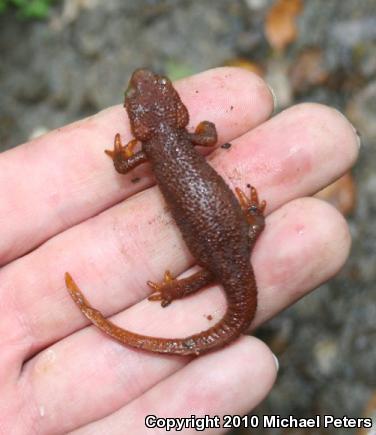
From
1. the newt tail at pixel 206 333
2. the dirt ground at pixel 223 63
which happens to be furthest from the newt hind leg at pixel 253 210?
the dirt ground at pixel 223 63

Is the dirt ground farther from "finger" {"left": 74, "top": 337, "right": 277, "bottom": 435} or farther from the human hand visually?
"finger" {"left": 74, "top": 337, "right": 277, "bottom": 435}

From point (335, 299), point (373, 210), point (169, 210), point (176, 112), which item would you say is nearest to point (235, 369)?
point (169, 210)

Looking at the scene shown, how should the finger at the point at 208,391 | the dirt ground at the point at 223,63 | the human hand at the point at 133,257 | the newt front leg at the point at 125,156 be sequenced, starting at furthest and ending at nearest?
the dirt ground at the point at 223,63 → the newt front leg at the point at 125,156 → the human hand at the point at 133,257 → the finger at the point at 208,391

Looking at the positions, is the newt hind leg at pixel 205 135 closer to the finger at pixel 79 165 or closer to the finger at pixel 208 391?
the finger at pixel 79 165

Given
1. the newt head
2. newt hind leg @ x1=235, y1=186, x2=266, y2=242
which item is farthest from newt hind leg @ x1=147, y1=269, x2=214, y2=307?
the newt head

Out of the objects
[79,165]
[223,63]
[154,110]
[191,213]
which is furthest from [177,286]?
[223,63]

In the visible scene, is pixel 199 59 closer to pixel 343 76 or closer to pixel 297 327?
pixel 343 76

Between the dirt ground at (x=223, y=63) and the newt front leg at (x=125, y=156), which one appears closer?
the newt front leg at (x=125, y=156)
